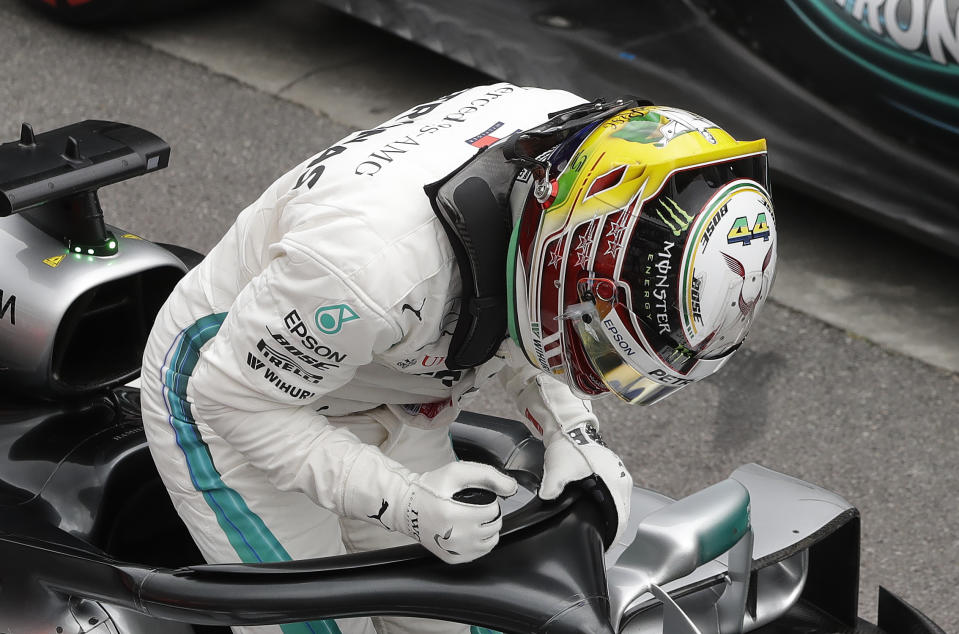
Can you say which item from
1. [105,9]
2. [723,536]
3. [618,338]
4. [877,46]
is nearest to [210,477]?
[618,338]

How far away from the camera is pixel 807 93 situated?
4.20m

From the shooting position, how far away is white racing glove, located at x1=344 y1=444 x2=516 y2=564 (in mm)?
1645

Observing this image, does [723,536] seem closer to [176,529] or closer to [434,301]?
[434,301]

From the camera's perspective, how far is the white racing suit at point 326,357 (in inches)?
65.5

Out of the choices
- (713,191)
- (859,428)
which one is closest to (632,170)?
(713,191)

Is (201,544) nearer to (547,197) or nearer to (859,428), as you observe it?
(547,197)

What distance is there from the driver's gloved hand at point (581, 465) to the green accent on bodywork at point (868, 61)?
237cm

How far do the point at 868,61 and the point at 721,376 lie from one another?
3.73 feet

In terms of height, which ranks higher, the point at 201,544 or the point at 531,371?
the point at 531,371

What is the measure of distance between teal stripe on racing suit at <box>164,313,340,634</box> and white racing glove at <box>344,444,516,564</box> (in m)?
0.23

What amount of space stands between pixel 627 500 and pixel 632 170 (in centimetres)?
53

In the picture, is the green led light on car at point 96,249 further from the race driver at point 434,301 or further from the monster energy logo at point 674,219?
the monster energy logo at point 674,219

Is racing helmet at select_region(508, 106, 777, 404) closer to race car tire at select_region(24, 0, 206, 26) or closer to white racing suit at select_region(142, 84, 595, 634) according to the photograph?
white racing suit at select_region(142, 84, 595, 634)

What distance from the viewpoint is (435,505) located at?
1.69 meters
